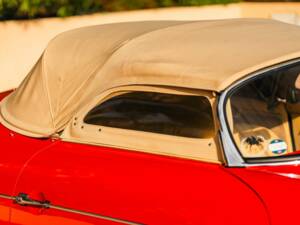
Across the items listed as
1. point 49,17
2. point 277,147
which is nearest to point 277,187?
point 277,147

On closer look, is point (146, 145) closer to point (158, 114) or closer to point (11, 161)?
point (158, 114)

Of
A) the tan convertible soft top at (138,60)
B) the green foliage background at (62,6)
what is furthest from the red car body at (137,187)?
the green foliage background at (62,6)

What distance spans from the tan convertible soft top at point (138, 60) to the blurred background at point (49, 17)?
16.6ft

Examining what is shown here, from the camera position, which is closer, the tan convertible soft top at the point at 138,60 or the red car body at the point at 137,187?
the red car body at the point at 137,187

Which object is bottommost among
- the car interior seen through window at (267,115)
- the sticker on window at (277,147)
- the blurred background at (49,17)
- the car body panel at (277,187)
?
the car body panel at (277,187)

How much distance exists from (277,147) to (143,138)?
2.18 ft

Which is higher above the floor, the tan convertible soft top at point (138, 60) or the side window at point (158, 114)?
the tan convertible soft top at point (138, 60)

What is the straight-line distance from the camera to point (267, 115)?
11.0ft

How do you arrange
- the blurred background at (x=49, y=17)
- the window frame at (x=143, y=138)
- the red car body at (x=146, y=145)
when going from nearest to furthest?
the red car body at (x=146, y=145) → the window frame at (x=143, y=138) → the blurred background at (x=49, y=17)

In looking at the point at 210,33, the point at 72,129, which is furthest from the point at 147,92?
the point at 210,33

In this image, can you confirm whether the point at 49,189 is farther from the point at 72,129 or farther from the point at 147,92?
the point at 147,92

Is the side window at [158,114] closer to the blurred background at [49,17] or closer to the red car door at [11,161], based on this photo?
the red car door at [11,161]

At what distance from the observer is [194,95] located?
124 inches

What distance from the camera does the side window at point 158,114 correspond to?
10.3 feet
